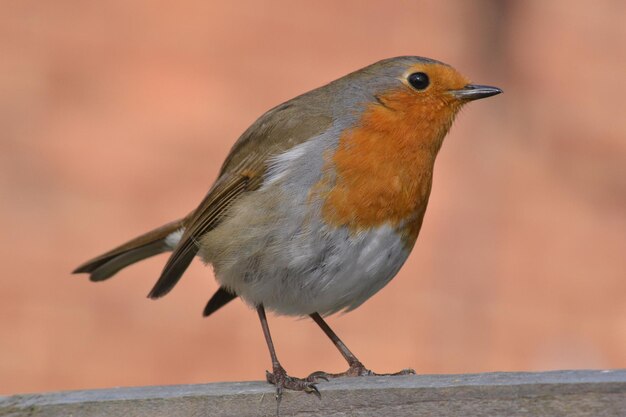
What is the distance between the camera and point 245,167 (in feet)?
11.4

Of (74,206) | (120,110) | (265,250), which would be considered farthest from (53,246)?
(265,250)

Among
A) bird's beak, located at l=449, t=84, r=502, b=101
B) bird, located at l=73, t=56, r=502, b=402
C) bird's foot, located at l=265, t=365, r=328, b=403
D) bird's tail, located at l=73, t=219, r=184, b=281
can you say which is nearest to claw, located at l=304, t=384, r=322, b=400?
bird's foot, located at l=265, t=365, r=328, b=403

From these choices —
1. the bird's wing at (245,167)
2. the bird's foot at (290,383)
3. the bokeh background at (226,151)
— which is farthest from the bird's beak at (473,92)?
the bokeh background at (226,151)

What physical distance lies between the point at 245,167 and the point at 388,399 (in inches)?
55.1

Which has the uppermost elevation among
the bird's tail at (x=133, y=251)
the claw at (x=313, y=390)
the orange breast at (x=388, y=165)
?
the orange breast at (x=388, y=165)

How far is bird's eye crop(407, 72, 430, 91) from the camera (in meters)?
3.38

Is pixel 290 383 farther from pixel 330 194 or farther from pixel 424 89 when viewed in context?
pixel 424 89

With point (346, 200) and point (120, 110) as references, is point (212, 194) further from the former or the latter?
point (120, 110)

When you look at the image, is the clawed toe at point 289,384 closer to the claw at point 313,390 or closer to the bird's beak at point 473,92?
the claw at point 313,390

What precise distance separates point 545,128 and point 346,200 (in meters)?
2.29

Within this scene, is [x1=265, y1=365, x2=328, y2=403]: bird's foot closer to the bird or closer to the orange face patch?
the bird

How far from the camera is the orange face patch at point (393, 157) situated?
312cm

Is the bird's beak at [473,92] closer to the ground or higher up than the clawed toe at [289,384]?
higher up

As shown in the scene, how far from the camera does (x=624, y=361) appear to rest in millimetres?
5121
